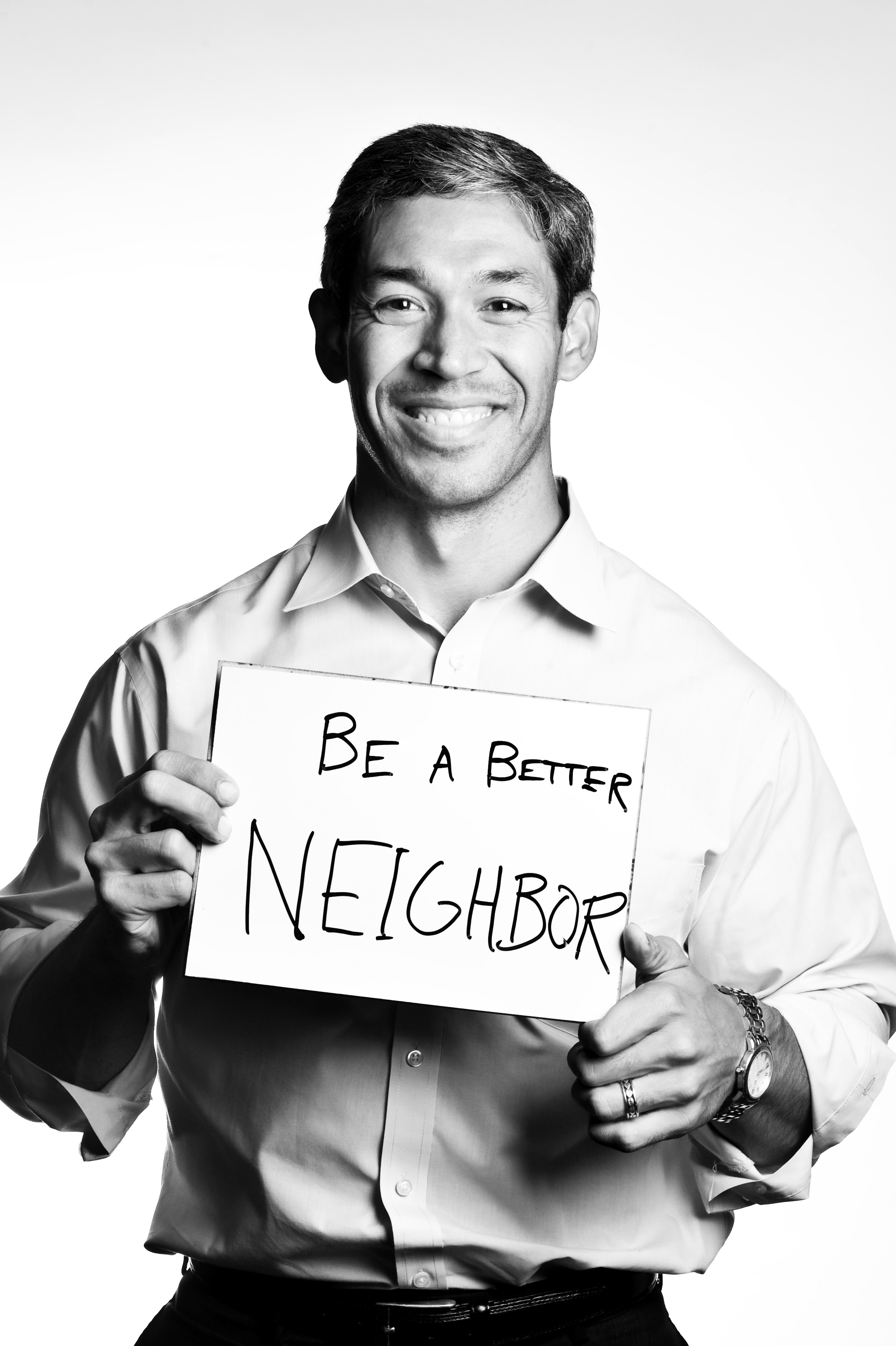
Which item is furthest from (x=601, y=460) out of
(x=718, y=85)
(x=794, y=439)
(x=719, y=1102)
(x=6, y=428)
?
(x=719, y=1102)

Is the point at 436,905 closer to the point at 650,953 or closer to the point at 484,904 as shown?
the point at 484,904

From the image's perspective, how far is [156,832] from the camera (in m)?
1.31

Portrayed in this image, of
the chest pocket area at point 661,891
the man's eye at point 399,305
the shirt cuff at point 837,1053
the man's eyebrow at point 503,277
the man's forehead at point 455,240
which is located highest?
the man's forehead at point 455,240

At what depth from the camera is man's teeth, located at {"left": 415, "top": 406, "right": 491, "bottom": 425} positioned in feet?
5.23

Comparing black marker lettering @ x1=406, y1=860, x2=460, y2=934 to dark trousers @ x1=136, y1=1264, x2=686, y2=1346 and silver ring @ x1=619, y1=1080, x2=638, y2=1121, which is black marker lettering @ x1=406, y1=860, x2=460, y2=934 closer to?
silver ring @ x1=619, y1=1080, x2=638, y2=1121

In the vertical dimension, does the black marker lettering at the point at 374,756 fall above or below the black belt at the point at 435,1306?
above

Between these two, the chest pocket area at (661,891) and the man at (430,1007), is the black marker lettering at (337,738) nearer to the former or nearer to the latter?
the man at (430,1007)

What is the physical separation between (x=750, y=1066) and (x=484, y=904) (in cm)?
28

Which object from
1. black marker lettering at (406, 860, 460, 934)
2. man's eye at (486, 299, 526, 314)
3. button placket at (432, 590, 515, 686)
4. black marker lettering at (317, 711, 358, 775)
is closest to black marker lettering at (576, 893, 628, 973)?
black marker lettering at (406, 860, 460, 934)

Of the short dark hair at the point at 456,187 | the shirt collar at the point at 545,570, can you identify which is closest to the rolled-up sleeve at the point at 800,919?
the shirt collar at the point at 545,570

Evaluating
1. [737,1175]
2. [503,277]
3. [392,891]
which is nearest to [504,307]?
[503,277]

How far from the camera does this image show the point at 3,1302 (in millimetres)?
2852

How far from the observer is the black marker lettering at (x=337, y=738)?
1.31m

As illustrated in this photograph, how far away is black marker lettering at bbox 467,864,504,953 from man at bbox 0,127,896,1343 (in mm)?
136
